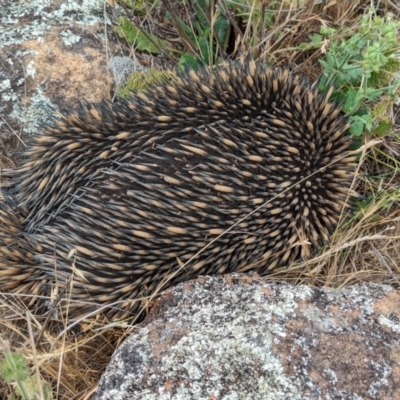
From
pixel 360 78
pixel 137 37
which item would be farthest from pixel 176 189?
pixel 137 37

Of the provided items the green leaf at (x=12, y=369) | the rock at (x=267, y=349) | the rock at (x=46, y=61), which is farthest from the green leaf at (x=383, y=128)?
the green leaf at (x=12, y=369)

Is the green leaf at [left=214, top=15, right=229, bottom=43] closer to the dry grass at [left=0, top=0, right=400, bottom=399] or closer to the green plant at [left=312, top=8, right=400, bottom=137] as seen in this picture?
the dry grass at [left=0, top=0, right=400, bottom=399]

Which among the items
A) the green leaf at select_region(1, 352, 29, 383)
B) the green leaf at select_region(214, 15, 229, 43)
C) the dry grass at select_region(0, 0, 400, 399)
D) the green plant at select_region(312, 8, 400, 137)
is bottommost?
the dry grass at select_region(0, 0, 400, 399)

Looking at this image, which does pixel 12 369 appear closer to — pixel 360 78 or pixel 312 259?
pixel 312 259

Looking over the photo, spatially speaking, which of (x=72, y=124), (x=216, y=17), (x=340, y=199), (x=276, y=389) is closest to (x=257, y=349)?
(x=276, y=389)

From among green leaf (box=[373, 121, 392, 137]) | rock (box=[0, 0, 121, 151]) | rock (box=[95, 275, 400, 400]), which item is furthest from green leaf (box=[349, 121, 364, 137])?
rock (box=[0, 0, 121, 151])
